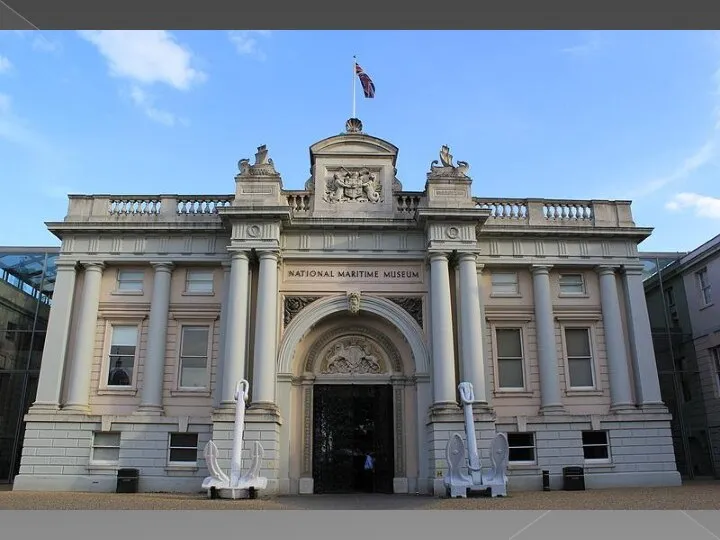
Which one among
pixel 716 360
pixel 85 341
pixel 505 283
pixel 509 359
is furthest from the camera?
pixel 716 360

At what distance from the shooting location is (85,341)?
2039cm

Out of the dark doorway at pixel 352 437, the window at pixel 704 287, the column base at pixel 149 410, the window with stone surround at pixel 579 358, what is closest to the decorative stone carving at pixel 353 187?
the dark doorway at pixel 352 437

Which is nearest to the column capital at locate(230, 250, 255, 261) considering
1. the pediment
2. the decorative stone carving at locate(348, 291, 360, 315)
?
the decorative stone carving at locate(348, 291, 360, 315)

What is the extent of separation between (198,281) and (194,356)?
2557mm

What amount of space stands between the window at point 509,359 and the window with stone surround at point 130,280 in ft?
40.1

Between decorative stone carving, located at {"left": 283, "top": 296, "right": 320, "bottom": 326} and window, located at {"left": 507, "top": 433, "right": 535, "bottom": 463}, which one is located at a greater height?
decorative stone carving, located at {"left": 283, "top": 296, "right": 320, "bottom": 326}

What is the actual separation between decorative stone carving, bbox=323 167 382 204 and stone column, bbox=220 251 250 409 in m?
3.82

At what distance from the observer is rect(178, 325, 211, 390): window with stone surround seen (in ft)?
67.3

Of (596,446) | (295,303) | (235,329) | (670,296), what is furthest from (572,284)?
(235,329)

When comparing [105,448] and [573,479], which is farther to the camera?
[105,448]

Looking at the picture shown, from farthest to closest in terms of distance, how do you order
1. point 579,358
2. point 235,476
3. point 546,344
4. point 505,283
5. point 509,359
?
point 505,283, point 579,358, point 509,359, point 546,344, point 235,476

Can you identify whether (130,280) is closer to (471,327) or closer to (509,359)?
(471,327)

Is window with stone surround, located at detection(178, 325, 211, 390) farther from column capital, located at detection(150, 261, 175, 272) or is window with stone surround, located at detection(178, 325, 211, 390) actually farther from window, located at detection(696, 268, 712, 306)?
window, located at detection(696, 268, 712, 306)

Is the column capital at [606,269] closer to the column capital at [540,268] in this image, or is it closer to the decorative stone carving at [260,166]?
the column capital at [540,268]
